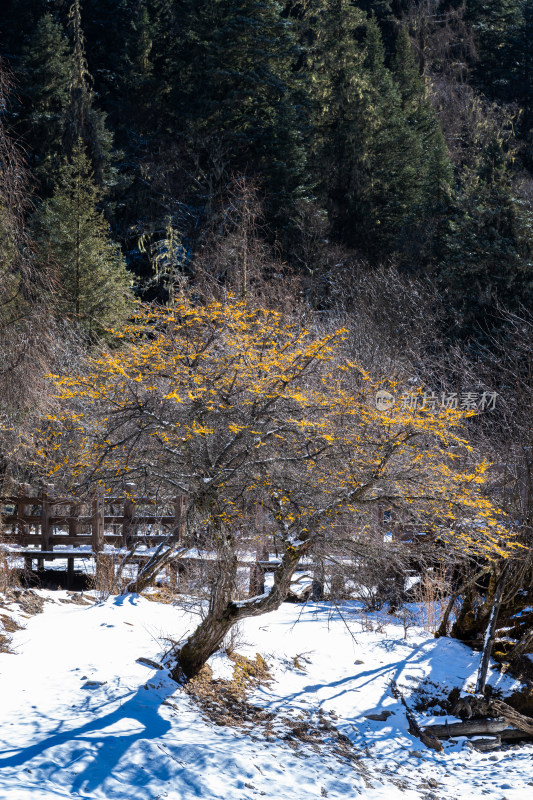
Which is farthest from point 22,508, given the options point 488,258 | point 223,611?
point 488,258

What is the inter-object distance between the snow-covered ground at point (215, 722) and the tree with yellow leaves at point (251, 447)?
1.29 m

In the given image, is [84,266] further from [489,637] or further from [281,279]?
[489,637]

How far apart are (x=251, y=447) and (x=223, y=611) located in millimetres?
2153

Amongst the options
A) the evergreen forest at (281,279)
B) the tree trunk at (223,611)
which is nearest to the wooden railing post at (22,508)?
the evergreen forest at (281,279)

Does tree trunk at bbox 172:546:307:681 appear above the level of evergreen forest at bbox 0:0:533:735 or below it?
below

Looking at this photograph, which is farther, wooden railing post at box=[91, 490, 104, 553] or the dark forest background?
the dark forest background

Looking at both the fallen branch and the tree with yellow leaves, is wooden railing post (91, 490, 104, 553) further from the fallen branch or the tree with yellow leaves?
the fallen branch

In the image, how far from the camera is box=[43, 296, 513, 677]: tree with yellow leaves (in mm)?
7016

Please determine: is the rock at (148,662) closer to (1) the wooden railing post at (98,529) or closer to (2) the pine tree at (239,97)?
(1) the wooden railing post at (98,529)

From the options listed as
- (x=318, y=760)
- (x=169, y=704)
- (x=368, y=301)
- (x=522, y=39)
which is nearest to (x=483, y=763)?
(x=318, y=760)

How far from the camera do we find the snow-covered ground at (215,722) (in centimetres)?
614

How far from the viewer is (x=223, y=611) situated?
7980mm

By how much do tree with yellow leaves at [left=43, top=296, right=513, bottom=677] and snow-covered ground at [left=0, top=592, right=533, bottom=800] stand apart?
1.29 meters

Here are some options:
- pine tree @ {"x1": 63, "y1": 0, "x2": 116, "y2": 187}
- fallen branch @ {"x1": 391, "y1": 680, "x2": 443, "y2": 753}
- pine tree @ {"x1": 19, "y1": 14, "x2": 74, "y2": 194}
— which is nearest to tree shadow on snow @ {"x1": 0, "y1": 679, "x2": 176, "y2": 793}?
fallen branch @ {"x1": 391, "y1": 680, "x2": 443, "y2": 753}
